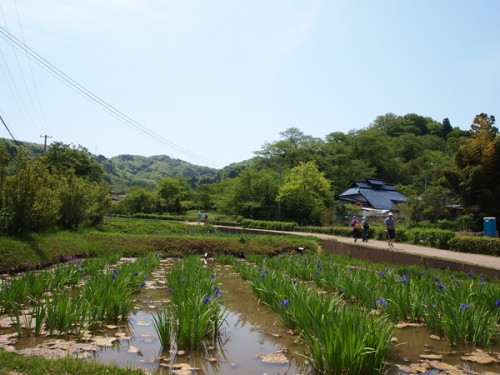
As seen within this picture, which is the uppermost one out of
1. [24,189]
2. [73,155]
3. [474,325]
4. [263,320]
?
[73,155]

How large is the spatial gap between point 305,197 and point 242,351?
27.5 metres

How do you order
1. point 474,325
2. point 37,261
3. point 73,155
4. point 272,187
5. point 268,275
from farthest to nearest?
1. point 73,155
2. point 272,187
3. point 37,261
4. point 268,275
5. point 474,325

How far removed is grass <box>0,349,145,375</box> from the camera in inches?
116

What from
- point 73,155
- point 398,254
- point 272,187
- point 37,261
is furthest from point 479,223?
point 73,155

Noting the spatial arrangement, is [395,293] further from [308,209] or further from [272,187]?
[272,187]

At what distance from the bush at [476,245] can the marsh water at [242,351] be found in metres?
10.1

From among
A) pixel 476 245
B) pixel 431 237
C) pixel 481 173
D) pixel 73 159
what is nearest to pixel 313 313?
pixel 476 245

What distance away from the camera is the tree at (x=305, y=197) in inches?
1232

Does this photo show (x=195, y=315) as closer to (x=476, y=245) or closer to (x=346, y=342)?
(x=346, y=342)

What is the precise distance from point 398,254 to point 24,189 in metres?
10.6

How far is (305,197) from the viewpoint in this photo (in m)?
31.4

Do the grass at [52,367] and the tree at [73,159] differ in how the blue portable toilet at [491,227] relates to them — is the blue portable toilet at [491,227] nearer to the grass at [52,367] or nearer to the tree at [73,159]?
the grass at [52,367]

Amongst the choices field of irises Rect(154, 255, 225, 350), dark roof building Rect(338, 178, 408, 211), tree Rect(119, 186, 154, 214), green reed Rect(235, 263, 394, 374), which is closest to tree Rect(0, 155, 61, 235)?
field of irises Rect(154, 255, 225, 350)

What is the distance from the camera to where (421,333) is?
4703 mm
